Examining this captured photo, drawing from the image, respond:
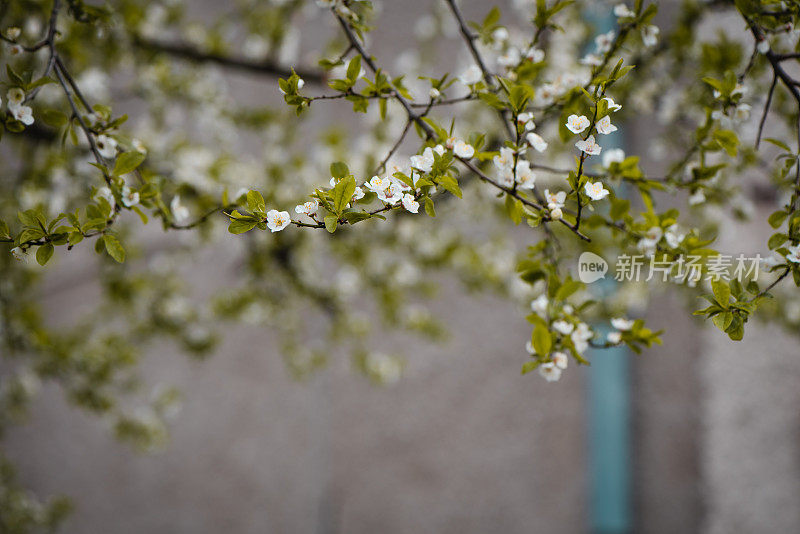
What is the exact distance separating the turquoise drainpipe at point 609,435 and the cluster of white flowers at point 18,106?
142 inches

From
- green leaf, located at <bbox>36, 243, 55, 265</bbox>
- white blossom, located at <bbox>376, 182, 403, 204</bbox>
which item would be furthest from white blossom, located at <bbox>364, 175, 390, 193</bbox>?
green leaf, located at <bbox>36, 243, 55, 265</bbox>

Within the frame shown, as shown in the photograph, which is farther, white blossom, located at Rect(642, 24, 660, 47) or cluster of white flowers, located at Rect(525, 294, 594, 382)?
white blossom, located at Rect(642, 24, 660, 47)

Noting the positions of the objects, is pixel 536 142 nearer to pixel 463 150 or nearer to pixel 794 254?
pixel 463 150

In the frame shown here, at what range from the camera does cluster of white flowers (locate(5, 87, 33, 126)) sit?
1.18 meters

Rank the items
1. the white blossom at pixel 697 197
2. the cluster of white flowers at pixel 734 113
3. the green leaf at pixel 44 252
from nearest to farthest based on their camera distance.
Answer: the green leaf at pixel 44 252 → the cluster of white flowers at pixel 734 113 → the white blossom at pixel 697 197

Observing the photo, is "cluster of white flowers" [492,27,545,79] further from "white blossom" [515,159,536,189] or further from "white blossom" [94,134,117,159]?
"white blossom" [94,134,117,159]

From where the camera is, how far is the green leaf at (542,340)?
1182 millimetres

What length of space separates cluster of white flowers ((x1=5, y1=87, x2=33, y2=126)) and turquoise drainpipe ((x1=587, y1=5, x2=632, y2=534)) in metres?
3.61

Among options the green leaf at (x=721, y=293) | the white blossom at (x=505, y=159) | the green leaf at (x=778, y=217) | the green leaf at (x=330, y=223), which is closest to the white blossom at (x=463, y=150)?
the white blossom at (x=505, y=159)

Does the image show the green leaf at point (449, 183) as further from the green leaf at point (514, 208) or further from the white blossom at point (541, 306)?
the white blossom at point (541, 306)

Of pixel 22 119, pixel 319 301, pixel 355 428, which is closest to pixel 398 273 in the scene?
pixel 319 301

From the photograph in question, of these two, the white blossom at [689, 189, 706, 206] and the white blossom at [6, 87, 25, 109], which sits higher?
the white blossom at [689, 189, 706, 206]

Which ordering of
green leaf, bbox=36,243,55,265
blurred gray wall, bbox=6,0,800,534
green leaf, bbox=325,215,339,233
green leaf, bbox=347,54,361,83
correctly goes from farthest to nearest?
1. blurred gray wall, bbox=6,0,800,534
2. green leaf, bbox=347,54,361,83
3. green leaf, bbox=36,243,55,265
4. green leaf, bbox=325,215,339,233

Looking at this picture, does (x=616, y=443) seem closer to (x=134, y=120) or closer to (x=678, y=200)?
(x=678, y=200)
